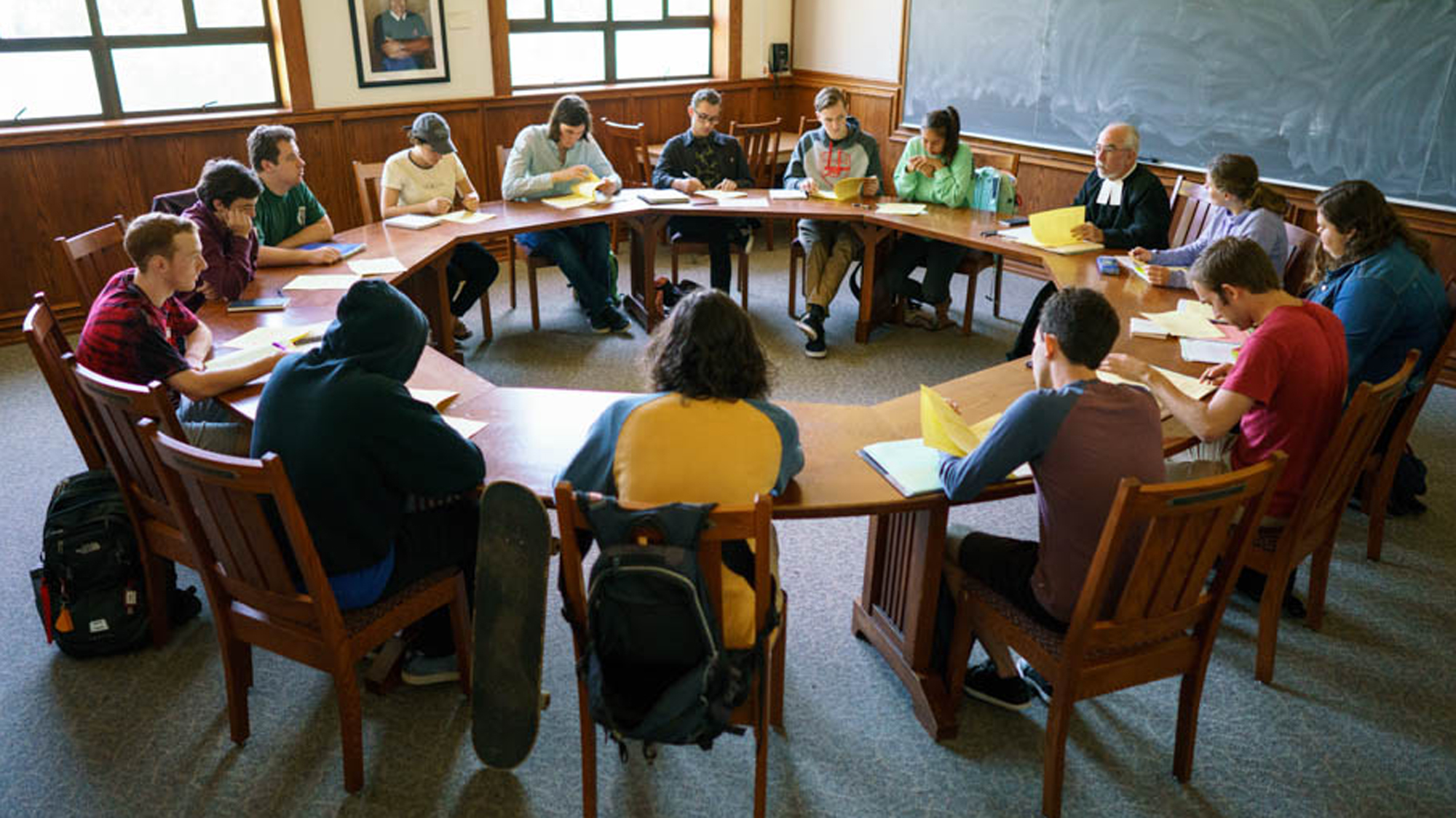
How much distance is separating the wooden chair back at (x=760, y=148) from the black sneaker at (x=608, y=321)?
1.21m

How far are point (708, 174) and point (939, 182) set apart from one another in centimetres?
124

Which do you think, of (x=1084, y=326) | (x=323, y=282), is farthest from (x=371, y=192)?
(x=1084, y=326)

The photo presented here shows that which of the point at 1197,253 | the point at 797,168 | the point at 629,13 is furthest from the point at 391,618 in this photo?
the point at 629,13

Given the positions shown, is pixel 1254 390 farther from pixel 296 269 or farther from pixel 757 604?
pixel 296 269

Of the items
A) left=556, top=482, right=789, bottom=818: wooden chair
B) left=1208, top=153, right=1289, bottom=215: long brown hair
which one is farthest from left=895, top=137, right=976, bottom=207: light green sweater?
left=556, top=482, right=789, bottom=818: wooden chair

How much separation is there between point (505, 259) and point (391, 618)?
453 centimetres

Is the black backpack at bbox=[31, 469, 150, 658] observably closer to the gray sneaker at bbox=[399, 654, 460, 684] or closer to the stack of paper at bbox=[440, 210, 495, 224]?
the gray sneaker at bbox=[399, 654, 460, 684]

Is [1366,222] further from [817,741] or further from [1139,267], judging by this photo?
[817,741]

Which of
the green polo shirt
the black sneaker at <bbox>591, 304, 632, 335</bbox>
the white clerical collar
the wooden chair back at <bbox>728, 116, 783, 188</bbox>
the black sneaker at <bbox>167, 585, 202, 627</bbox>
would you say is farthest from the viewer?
the wooden chair back at <bbox>728, 116, 783, 188</bbox>

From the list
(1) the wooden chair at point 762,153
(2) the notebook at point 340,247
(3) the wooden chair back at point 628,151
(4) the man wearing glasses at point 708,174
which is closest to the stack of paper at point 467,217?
(2) the notebook at point 340,247

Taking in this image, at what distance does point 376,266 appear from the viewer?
3840mm

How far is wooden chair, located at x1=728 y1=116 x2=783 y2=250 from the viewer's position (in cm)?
606

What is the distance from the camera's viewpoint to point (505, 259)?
6.50 meters

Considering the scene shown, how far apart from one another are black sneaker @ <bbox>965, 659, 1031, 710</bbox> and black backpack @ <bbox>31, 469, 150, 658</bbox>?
2202 millimetres
